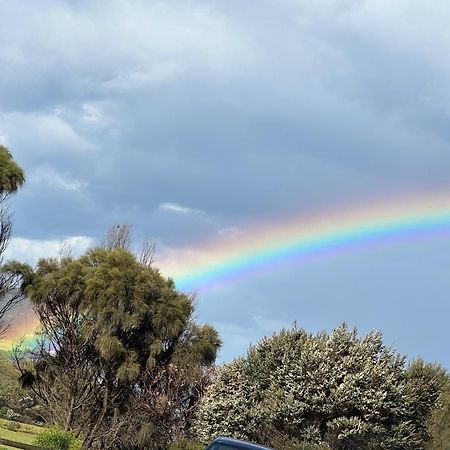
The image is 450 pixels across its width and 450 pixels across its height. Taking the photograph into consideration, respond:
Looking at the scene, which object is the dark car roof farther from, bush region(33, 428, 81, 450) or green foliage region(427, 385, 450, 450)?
green foliage region(427, 385, 450, 450)

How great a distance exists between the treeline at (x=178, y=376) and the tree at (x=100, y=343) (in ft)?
0.22

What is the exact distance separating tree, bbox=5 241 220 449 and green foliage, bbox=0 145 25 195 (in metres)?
4.32

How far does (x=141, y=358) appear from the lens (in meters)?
→ 41.0

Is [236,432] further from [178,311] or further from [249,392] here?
[178,311]

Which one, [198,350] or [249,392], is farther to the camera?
[198,350]

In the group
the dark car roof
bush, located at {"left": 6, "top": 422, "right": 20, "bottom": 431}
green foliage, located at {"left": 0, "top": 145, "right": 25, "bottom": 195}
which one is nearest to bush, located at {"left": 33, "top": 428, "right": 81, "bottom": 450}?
green foliage, located at {"left": 0, "top": 145, "right": 25, "bottom": 195}

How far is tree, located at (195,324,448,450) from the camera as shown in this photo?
32.3m

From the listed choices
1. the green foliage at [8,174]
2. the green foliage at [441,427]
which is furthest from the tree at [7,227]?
the green foliage at [441,427]

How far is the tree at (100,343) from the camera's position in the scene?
3878cm

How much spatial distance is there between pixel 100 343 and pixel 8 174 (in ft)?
35.0

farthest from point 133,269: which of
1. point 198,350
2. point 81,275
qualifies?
point 198,350

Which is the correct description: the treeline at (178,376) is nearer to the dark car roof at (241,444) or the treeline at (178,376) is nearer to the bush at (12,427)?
the bush at (12,427)

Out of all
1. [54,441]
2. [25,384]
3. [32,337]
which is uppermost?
[32,337]

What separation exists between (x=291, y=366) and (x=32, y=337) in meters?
16.5
